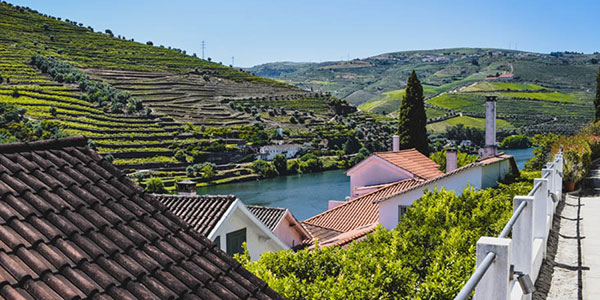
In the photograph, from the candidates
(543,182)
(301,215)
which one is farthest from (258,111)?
(543,182)

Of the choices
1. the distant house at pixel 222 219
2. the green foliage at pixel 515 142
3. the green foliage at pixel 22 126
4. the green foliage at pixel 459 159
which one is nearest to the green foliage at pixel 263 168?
the green foliage at pixel 22 126

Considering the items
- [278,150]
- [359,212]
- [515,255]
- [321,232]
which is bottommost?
[278,150]

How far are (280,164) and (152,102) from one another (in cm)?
3776

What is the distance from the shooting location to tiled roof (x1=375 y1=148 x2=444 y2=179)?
72.6 ft

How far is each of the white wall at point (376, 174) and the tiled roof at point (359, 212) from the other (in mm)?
966

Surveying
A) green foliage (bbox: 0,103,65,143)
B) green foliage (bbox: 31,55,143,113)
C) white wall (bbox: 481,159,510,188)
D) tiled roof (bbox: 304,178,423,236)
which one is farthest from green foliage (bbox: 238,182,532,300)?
green foliage (bbox: 31,55,143,113)

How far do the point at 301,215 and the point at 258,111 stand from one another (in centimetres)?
6994

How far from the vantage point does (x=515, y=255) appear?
4.31m

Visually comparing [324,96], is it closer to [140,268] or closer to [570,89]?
[570,89]

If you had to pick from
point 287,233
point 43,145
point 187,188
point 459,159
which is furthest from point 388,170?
point 43,145

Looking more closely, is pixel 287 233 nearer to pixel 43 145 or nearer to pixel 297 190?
pixel 43 145

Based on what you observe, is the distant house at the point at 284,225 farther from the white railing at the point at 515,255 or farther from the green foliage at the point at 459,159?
the white railing at the point at 515,255

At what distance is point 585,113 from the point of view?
407 ft

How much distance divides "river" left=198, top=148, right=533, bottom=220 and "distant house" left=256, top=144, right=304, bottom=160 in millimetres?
8253
